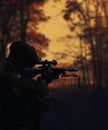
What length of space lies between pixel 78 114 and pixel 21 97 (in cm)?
1626

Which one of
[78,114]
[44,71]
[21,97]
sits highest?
[44,71]

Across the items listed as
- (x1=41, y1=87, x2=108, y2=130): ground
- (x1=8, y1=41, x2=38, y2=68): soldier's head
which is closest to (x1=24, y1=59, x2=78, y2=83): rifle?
(x1=8, y1=41, x2=38, y2=68): soldier's head

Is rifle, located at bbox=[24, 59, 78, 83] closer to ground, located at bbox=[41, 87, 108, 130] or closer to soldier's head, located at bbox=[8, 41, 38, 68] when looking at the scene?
soldier's head, located at bbox=[8, 41, 38, 68]

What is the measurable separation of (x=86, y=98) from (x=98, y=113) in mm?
4078

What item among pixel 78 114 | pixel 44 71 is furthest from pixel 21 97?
pixel 78 114

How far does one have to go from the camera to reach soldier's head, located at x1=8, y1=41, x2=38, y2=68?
3.46 metres

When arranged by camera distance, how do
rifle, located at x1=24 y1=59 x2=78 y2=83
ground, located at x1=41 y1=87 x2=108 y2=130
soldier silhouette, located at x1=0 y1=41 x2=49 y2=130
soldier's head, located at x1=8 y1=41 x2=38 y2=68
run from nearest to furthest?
soldier silhouette, located at x1=0 y1=41 x2=49 y2=130 → soldier's head, located at x1=8 y1=41 x2=38 y2=68 → rifle, located at x1=24 y1=59 x2=78 y2=83 → ground, located at x1=41 y1=87 x2=108 y2=130

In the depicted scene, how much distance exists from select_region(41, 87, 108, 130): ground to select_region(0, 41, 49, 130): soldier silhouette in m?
13.9

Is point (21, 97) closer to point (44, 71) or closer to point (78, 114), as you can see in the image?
point (44, 71)

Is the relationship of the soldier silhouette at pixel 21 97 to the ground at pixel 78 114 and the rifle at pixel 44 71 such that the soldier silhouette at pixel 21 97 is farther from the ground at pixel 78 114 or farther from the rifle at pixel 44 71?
the ground at pixel 78 114

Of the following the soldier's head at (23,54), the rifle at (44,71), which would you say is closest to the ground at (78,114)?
the rifle at (44,71)

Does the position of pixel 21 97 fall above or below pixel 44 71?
Result: below

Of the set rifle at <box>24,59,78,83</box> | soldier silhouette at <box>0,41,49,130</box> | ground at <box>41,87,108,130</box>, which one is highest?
rifle at <box>24,59,78,83</box>

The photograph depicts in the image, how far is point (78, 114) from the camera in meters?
19.3
